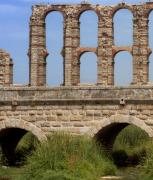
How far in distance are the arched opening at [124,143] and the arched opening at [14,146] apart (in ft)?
9.69

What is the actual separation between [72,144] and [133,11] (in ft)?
61.5

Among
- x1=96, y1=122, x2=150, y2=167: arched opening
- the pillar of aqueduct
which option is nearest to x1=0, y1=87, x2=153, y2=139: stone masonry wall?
x1=96, y1=122, x2=150, y2=167: arched opening

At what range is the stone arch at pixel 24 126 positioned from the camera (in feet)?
79.6

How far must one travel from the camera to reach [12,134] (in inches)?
1055

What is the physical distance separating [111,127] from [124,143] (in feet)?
15.0

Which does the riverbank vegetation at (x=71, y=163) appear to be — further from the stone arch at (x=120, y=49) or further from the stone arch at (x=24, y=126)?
the stone arch at (x=120, y=49)

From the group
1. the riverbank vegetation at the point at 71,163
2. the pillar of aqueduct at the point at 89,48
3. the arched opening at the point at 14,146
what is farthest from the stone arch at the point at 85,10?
the riverbank vegetation at the point at 71,163

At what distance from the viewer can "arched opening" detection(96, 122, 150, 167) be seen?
24.6 meters

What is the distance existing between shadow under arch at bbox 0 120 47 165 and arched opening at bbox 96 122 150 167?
2.37 metres

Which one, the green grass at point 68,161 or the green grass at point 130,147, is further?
the green grass at point 130,147

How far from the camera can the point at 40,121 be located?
2439 cm

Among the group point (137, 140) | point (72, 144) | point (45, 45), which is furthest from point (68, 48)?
point (72, 144)

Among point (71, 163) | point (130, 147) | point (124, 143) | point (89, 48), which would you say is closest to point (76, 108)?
point (71, 163)

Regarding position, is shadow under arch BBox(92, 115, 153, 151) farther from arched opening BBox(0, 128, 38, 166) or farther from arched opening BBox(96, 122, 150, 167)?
arched opening BBox(0, 128, 38, 166)
